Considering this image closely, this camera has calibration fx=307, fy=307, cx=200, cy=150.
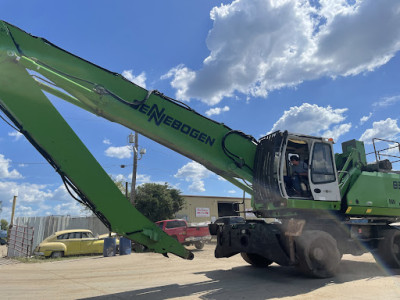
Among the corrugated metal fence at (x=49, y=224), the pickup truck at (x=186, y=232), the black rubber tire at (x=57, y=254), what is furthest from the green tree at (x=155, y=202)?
the black rubber tire at (x=57, y=254)

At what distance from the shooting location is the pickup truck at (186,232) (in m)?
17.6

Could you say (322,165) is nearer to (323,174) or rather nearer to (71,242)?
(323,174)

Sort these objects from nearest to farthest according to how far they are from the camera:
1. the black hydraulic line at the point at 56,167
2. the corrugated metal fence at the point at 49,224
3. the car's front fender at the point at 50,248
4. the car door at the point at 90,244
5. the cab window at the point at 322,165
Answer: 1. the black hydraulic line at the point at 56,167
2. the cab window at the point at 322,165
3. the car's front fender at the point at 50,248
4. the car door at the point at 90,244
5. the corrugated metal fence at the point at 49,224

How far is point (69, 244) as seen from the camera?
1639 cm

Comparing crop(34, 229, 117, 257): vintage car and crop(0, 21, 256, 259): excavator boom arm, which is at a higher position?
crop(0, 21, 256, 259): excavator boom arm

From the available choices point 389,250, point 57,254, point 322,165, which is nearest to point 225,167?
point 322,165

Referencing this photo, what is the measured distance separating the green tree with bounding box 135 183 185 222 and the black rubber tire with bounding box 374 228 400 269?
19.6 metres

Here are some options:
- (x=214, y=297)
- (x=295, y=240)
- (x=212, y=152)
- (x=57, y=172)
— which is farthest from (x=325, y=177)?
(x=57, y=172)

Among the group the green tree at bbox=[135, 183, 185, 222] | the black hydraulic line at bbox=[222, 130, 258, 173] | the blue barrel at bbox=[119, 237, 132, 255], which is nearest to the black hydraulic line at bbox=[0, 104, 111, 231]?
the black hydraulic line at bbox=[222, 130, 258, 173]

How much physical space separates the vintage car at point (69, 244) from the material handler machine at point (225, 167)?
35.8 ft

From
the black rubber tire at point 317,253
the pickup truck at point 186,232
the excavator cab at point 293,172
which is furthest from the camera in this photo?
the pickup truck at point 186,232

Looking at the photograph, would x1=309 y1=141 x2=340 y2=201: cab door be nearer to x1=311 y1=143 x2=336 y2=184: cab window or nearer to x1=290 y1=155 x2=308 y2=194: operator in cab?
x1=311 y1=143 x2=336 y2=184: cab window

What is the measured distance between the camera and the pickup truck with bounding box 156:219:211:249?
57.9 ft

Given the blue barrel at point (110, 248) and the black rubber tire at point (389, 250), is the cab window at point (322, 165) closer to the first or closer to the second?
the black rubber tire at point (389, 250)
